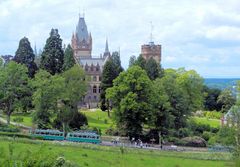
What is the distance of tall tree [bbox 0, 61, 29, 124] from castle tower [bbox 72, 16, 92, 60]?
8709 cm

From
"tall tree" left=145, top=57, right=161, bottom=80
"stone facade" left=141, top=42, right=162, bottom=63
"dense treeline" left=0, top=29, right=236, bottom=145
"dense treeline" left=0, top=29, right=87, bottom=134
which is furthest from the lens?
"stone facade" left=141, top=42, right=162, bottom=63

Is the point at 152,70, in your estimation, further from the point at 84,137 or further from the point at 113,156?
the point at 113,156

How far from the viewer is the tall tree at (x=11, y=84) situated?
66.9 m

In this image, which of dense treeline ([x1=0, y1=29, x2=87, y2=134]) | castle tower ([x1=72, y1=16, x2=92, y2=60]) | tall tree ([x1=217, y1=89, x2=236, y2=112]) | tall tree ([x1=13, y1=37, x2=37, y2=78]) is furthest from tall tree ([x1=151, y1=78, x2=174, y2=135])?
castle tower ([x1=72, y1=16, x2=92, y2=60])

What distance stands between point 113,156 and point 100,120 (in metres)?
40.8

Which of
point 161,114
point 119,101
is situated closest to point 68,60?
point 119,101

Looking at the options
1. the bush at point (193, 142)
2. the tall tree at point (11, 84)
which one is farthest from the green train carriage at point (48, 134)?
the bush at point (193, 142)

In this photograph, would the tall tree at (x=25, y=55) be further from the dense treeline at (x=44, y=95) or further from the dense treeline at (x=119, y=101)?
the dense treeline at (x=119, y=101)

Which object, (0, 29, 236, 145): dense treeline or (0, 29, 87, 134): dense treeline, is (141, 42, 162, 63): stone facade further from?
(0, 29, 236, 145): dense treeline

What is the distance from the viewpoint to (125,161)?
4231 cm

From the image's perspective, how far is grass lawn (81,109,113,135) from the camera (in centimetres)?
7746

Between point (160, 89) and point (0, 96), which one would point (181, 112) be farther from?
point (0, 96)

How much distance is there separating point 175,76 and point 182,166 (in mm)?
50790

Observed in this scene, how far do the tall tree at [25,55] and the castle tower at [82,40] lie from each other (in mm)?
66229
